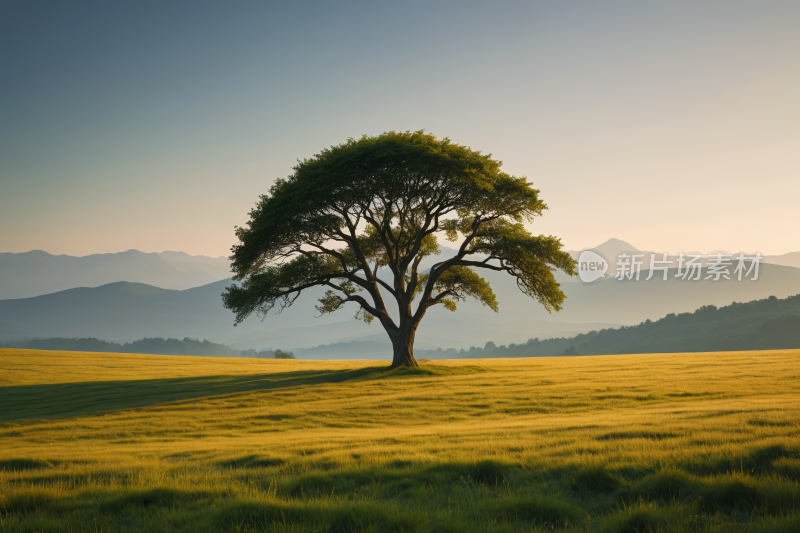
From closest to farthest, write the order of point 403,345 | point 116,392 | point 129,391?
point 116,392
point 129,391
point 403,345

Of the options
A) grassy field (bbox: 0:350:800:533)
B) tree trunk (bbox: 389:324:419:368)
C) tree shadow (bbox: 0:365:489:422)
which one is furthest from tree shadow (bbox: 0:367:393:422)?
grassy field (bbox: 0:350:800:533)

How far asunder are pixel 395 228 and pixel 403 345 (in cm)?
996

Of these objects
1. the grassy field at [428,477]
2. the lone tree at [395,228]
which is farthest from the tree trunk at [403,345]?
the grassy field at [428,477]

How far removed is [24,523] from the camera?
5887 mm

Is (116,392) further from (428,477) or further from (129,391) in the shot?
(428,477)

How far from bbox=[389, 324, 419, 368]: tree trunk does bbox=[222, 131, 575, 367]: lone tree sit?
8 centimetres

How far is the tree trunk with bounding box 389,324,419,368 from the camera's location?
37.0 m

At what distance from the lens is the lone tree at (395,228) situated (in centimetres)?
3297

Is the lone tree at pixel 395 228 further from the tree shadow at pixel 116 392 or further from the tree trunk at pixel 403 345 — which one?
the tree shadow at pixel 116 392

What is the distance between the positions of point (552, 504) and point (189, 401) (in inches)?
974

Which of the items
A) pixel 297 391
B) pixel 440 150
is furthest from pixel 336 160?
pixel 297 391

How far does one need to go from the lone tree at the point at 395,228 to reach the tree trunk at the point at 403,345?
0.08 metres

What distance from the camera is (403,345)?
3703cm

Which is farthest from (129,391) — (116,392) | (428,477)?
(428,477)
